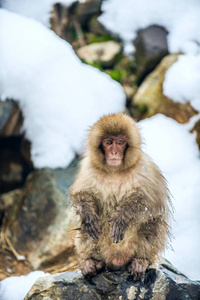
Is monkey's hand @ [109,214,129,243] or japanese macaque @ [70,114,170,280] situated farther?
japanese macaque @ [70,114,170,280]

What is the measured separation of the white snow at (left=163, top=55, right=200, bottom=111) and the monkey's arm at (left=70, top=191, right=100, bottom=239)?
286cm

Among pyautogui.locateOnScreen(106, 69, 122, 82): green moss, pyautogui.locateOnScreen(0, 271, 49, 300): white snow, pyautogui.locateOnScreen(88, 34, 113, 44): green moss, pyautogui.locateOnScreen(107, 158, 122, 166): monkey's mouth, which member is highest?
pyautogui.locateOnScreen(88, 34, 113, 44): green moss

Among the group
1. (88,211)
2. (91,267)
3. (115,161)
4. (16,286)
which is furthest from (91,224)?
(16,286)

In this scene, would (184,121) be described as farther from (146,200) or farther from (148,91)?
(146,200)

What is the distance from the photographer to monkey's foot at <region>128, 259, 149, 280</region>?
10.1ft

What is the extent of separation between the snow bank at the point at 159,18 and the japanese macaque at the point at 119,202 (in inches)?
143

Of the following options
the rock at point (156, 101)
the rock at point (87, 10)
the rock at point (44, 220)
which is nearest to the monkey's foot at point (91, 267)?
the rock at point (44, 220)

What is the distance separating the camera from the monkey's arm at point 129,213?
9.64 ft

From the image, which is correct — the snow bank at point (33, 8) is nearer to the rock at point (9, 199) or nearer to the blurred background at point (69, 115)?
the blurred background at point (69, 115)

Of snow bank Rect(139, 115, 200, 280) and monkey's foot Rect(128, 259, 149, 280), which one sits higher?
snow bank Rect(139, 115, 200, 280)

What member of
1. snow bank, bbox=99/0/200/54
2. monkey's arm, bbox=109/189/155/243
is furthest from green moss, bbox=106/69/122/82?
monkey's arm, bbox=109/189/155/243

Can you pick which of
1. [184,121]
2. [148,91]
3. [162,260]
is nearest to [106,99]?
[148,91]

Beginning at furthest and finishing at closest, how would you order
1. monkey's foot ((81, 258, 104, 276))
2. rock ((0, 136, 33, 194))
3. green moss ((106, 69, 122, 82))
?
green moss ((106, 69, 122, 82)) < rock ((0, 136, 33, 194)) < monkey's foot ((81, 258, 104, 276))

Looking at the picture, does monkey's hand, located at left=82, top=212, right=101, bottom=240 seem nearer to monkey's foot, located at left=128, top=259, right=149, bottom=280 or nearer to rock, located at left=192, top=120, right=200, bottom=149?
monkey's foot, located at left=128, top=259, right=149, bottom=280
